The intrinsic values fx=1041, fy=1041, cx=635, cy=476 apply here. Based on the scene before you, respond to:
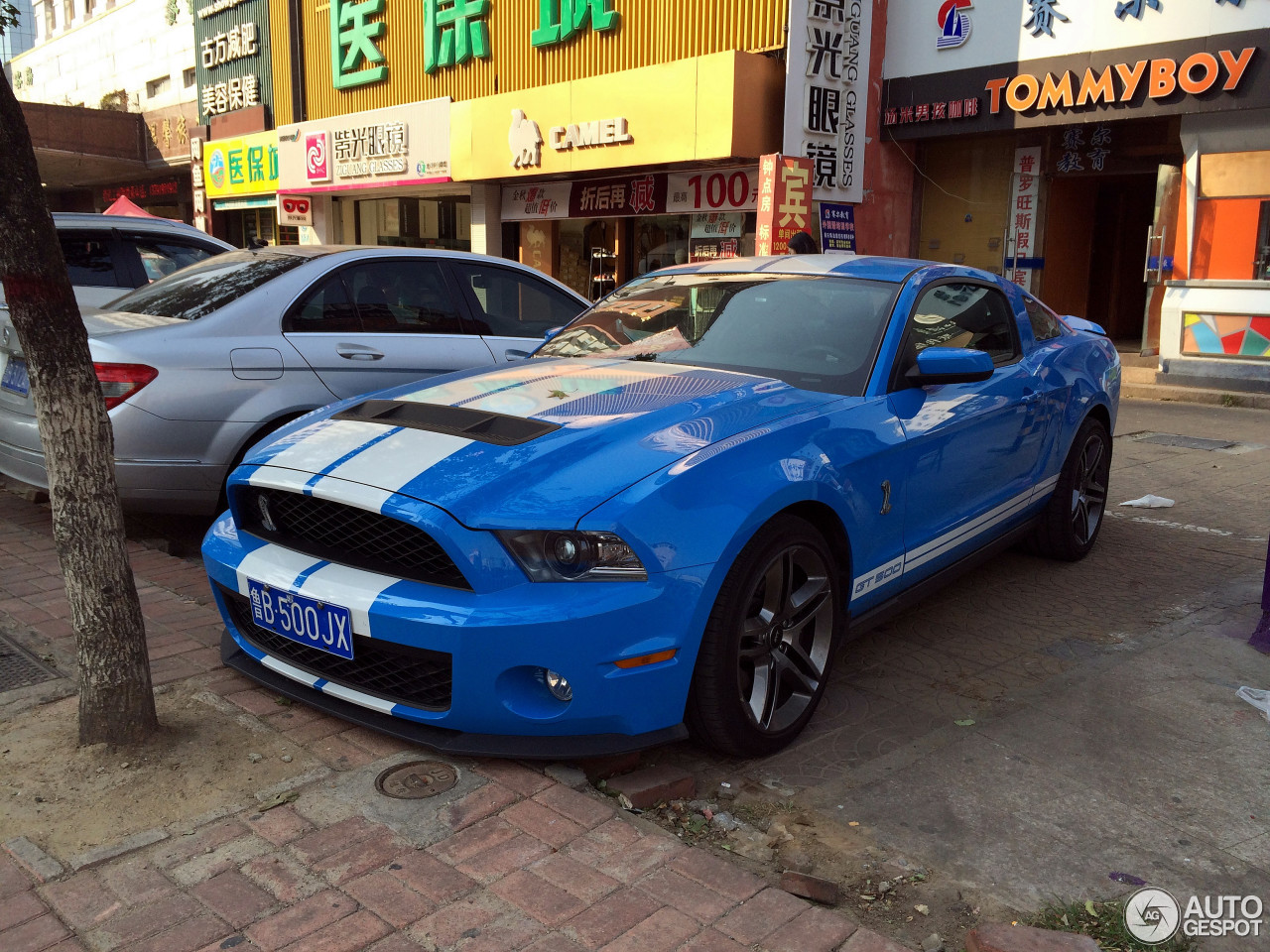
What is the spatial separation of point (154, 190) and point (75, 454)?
31648 mm

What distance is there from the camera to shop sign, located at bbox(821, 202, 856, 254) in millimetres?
13641

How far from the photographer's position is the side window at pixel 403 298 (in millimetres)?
5648

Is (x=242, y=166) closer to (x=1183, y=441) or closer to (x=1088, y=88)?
(x=1088, y=88)

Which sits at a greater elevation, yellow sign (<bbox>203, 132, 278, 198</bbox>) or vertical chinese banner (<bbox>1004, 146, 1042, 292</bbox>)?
yellow sign (<bbox>203, 132, 278, 198</bbox>)

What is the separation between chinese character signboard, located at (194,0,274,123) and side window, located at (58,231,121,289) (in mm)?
17565

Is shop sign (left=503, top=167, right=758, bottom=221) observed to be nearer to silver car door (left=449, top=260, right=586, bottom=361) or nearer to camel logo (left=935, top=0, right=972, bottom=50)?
camel logo (left=935, top=0, right=972, bottom=50)

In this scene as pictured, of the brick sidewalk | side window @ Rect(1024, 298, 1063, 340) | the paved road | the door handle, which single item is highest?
side window @ Rect(1024, 298, 1063, 340)

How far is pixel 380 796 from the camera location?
284 cm

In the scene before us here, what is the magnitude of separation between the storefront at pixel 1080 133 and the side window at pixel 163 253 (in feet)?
32.1

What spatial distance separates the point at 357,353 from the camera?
5.46m

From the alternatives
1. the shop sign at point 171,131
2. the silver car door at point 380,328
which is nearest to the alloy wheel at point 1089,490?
the silver car door at point 380,328

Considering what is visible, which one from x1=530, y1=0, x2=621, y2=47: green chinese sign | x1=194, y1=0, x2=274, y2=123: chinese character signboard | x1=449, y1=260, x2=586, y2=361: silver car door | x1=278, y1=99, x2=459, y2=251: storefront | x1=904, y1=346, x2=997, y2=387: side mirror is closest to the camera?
x1=904, y1=346, x2=997, y2=387: side mirror

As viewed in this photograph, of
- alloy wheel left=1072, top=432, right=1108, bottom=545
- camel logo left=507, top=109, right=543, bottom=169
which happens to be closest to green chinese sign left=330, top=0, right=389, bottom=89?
camel logo left=507, top=109, right=543, bottom=169

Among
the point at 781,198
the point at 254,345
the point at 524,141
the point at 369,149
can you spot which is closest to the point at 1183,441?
the point at 781,198
